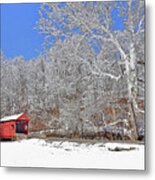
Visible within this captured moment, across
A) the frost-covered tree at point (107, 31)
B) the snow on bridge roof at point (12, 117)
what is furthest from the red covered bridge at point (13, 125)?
the frost-covered tree at point (107, 31)

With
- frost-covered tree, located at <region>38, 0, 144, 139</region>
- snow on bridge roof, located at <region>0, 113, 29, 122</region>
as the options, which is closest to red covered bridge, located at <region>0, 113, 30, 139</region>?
snow on bridge roof, located at <region>0, 113, 29, 122</region>

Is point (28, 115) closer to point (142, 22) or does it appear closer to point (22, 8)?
point (22, 8)

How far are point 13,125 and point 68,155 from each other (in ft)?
1.00

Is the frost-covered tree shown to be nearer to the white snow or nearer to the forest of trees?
the forest of trees

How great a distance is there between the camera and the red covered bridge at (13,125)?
95.6 inches

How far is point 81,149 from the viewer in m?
2.38

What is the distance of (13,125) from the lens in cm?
245

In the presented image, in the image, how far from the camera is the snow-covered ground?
232 cm

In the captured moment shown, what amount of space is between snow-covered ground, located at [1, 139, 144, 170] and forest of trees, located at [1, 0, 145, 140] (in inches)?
2.2

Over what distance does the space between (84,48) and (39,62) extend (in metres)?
0.23

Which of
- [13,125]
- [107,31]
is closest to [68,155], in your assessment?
[13,125]

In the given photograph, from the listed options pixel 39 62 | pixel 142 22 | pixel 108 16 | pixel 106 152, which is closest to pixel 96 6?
pixel 108 16

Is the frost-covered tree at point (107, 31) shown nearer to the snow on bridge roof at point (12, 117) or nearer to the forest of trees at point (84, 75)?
the forest of trees at point (84, 75)

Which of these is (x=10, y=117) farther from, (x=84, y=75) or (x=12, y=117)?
(x=84, y=75)
